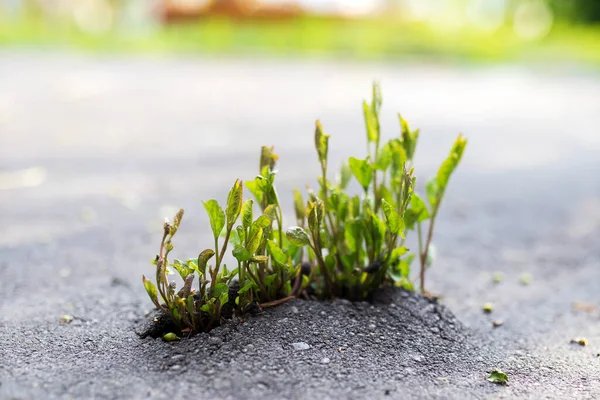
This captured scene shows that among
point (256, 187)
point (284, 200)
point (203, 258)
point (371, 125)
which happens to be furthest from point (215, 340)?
point (284, 200)

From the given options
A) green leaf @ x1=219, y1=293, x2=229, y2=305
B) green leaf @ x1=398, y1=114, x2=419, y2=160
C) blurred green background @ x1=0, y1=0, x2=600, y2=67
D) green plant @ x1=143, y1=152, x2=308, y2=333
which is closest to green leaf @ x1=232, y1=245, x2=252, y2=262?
green plant @ x1=143, y1=152, x2=308, y2=333

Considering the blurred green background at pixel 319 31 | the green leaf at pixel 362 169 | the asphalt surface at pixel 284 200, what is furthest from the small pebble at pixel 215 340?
the blurred green background at pixel 319 31

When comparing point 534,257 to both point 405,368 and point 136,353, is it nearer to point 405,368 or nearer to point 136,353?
point 405,368

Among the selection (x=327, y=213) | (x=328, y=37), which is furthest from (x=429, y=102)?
(x=328, y=37)

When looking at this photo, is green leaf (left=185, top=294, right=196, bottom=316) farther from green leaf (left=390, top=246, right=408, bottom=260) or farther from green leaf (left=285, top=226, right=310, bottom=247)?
green leaf (left=390, top=246, right=408, bottom=260)

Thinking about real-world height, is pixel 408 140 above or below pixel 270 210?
above

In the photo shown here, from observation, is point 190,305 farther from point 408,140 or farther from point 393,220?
point 408,140

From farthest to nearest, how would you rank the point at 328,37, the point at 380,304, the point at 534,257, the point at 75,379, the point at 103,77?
the point at 328,37, the point at 103,77, the point at 534,257, the point at 380,304, the point at 75,379
